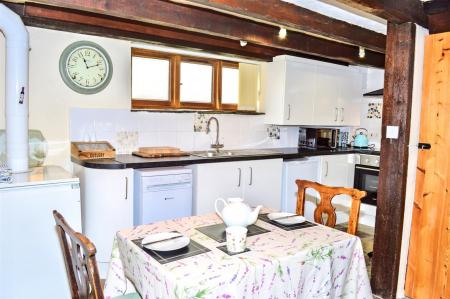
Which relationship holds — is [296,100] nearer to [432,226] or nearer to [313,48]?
[313,48]

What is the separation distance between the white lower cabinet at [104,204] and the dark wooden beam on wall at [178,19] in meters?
1.18

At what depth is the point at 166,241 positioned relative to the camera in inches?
61.6

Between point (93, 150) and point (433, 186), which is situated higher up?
point (93, 150)

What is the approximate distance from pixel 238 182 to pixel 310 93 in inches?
59.6

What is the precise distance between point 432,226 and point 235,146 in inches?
86.7

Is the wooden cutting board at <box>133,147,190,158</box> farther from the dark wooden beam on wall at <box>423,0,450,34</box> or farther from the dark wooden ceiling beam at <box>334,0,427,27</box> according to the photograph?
the dark wooden beam on wall at <box>423,0,450,34</box>

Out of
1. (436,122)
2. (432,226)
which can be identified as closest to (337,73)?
(436,122)

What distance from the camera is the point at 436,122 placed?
243 centimetres

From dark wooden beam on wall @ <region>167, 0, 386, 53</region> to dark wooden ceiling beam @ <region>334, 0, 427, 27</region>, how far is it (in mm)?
480

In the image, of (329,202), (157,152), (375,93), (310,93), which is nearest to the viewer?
(329,202)

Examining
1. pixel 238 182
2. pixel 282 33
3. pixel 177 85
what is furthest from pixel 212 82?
pixel 238 182

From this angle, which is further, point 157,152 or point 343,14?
point 157,152

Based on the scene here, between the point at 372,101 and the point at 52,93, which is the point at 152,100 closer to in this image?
the point at 52,93

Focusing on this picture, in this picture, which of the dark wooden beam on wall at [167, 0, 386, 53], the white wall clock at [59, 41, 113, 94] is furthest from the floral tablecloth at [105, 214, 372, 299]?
the white wall clock at [59, 41, 113, 94]
